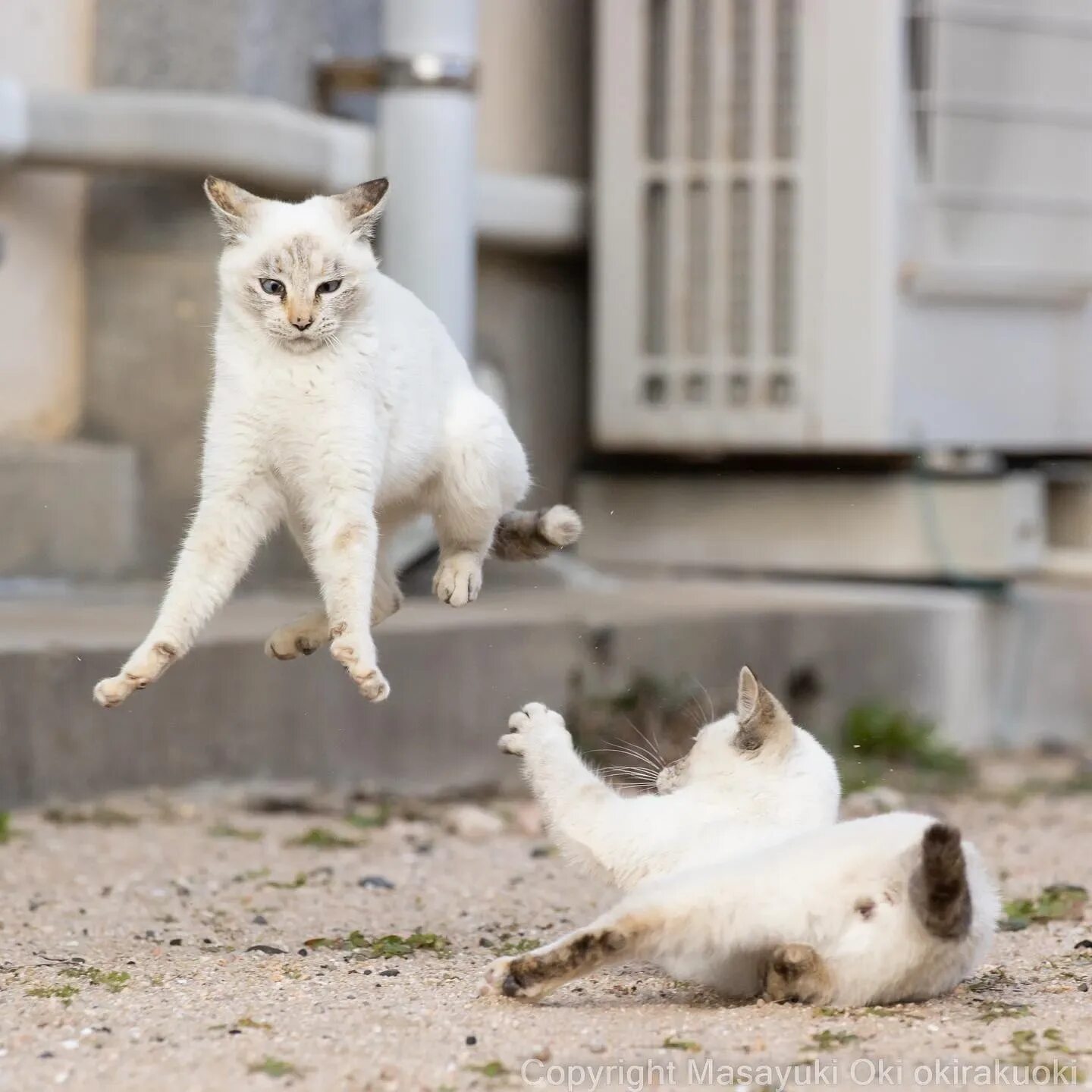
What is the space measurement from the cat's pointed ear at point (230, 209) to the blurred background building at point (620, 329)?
2.23 metres

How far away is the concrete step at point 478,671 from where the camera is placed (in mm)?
5578

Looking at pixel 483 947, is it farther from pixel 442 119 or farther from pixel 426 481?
pixel 442 119

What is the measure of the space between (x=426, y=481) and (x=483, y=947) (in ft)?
3.18

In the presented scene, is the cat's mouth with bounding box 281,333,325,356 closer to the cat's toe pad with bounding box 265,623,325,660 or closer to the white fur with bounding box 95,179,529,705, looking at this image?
the white fur with bounding box 95,179,529,705

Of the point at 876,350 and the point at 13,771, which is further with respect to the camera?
the point at 876,350

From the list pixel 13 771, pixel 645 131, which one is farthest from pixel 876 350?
pixel 13 771

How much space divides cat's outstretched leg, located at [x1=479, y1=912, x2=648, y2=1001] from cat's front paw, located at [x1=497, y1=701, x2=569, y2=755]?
43cm

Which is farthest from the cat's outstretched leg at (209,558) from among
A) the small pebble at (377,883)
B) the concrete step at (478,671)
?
the concrete step at (478,671)

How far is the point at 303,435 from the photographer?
3453 mm

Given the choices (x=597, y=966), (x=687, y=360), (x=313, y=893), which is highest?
(x=687, y=360)

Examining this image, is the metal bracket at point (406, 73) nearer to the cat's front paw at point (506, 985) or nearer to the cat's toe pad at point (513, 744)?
the cat's toe pad at point (513, 744)

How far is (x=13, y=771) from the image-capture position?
5500mm

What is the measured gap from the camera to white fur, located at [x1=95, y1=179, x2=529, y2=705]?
3.43 meters

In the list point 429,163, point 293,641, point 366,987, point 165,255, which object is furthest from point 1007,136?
point 366,987
